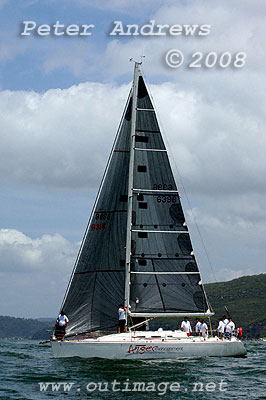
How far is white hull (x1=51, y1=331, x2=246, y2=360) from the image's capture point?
3822cm

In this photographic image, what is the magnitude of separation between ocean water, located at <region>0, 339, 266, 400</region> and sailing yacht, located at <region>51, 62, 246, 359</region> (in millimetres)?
3293

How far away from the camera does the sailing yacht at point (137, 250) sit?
1657 inches

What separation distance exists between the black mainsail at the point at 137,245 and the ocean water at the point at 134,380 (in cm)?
477

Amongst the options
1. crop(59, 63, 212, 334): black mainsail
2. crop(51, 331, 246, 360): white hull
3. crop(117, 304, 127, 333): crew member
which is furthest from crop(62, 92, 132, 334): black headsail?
crop(51, 331, 246, 360): white hull

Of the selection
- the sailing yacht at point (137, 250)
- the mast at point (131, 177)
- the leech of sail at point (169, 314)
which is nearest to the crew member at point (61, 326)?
the sailing yacht at point (137, 250)

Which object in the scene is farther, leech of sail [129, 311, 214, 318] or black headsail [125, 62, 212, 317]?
black headsail [125, 62, 212, 317]

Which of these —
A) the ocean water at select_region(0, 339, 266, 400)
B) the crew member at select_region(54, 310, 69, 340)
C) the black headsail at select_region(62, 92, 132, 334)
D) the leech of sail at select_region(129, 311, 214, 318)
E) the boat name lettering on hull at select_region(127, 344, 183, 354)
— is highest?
the black headsail at select_region(62, 92, 132, 334)

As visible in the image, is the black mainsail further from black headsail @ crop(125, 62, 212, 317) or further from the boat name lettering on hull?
the boat name lettering on hull

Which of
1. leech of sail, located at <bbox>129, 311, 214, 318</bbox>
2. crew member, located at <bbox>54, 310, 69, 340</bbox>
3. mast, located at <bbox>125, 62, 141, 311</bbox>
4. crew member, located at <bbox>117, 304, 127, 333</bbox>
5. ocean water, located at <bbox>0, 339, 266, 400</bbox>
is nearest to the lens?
ocean water, located at <bbox>0, 339, 266, 400</bbox>

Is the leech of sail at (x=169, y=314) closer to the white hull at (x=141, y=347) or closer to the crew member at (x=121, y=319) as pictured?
the crew member at (x=121, y=319)

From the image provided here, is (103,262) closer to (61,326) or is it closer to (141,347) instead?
(61,326)

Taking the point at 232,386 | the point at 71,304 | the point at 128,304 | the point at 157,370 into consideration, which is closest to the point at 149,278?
the point at 128,304

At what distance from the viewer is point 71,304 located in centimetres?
4222

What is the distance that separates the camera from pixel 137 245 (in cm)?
4262
